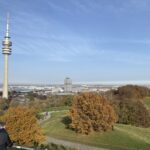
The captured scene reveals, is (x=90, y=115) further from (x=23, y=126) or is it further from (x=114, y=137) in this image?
(x=23, y=126)

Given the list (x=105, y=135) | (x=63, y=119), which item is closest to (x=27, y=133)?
(x=105, y=135)

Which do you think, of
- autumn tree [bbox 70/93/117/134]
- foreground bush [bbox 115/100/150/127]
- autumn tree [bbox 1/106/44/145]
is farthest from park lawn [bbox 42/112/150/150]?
foreground bush [bbox 115/100/150/127]

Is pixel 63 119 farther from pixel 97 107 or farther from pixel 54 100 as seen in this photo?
pixel 54 100

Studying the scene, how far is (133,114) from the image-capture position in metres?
84.9

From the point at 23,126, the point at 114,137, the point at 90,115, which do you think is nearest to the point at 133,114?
the point at 90,115

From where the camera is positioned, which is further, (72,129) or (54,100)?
(54,100)

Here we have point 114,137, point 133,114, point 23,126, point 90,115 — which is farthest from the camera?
point 133,114

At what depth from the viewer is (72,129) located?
70375 millimetres

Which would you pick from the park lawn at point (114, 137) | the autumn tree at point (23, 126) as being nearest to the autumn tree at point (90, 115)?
the park lawn at point (114, 137)

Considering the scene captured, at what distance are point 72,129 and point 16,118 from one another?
85.8 feet

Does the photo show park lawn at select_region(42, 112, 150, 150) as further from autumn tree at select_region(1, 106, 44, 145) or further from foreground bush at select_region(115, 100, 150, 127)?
foreground bush at select_region(115, 100, 150, 127)

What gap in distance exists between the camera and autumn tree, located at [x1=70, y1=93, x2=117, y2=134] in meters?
66.9

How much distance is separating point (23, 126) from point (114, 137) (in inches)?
848

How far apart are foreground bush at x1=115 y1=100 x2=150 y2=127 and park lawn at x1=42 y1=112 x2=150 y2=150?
14.2 m
